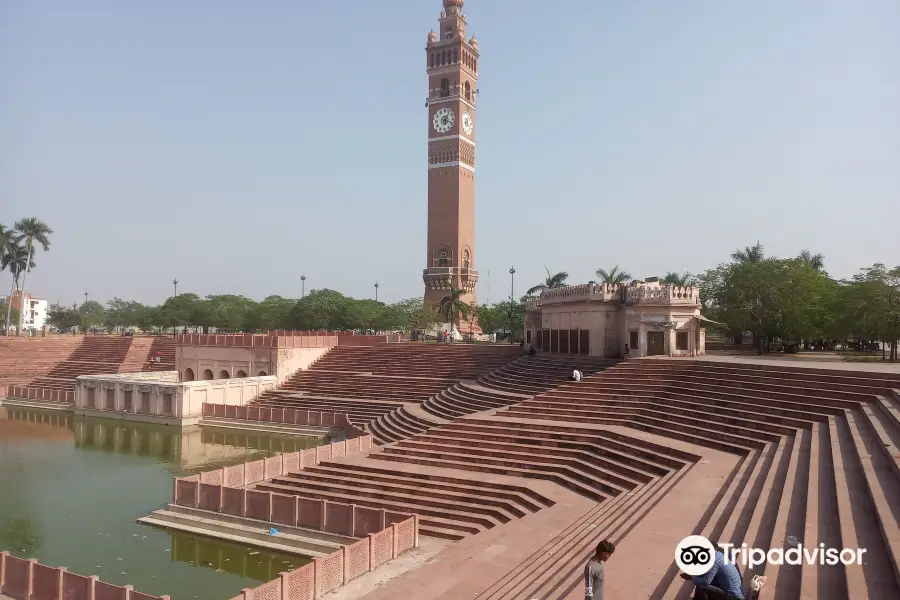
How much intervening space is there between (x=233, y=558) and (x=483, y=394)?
1646cm

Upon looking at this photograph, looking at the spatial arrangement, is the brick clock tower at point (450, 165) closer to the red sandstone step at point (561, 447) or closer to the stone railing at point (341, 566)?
the red sandstone step at point (561, 447)

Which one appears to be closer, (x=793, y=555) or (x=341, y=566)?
(x=793, y=555)

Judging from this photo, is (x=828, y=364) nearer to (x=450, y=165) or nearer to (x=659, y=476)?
(x=659, y=476)

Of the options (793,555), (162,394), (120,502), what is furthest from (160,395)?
(793,555)

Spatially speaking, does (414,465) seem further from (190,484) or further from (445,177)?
(445,177)

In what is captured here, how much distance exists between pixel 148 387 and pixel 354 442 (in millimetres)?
21809

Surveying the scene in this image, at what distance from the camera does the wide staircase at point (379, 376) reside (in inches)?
1453

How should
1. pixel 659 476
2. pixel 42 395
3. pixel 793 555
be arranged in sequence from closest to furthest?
1. pixel 793 555
2. pixel 659 476
3. pixel 42 395

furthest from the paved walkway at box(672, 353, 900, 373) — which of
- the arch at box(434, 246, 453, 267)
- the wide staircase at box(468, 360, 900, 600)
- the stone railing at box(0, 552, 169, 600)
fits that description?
the arch at box(434, 246, 453, 267)

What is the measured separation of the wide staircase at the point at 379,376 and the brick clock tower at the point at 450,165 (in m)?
27.5

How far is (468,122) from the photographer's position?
246ft

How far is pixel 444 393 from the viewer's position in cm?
3419

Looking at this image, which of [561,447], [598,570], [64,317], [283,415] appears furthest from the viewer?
[64,317]

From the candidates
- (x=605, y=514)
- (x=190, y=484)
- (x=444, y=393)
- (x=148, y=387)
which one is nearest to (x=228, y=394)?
(x=148, y=387)
